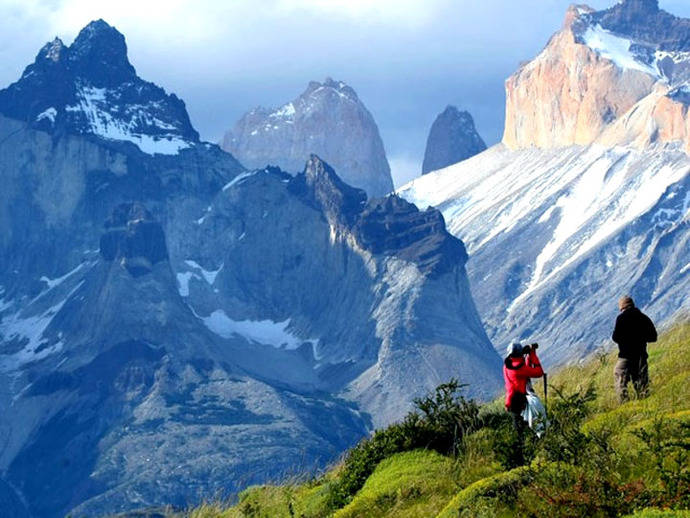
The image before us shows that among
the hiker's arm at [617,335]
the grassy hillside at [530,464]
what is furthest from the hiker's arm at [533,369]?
the hiker's arm at [617,335]

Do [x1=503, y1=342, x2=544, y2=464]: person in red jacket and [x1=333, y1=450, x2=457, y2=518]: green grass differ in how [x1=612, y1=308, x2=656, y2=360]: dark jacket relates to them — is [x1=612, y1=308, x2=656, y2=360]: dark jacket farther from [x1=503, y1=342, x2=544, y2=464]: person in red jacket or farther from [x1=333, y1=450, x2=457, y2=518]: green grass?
[x1=333, y1=450, x2=457, y2=518]: green grass

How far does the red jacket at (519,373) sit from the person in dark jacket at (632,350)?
6.90 feet

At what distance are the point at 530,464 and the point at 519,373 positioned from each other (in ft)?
15.3

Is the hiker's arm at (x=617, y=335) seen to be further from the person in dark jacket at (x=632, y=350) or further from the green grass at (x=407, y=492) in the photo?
the green grass at (x=407, y=492)

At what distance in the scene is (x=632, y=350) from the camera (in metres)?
28.9

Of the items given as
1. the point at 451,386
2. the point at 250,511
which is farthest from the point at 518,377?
the point at 250,511

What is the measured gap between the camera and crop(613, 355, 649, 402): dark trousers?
2831cm

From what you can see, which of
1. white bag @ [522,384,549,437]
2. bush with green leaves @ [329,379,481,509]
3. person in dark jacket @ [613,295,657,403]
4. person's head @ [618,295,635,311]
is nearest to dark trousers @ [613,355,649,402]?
person in dark jacket @ [613,295,657,403]

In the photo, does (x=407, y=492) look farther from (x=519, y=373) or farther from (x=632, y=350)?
(x=632, y=350)

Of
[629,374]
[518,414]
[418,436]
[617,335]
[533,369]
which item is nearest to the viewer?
[533,369]

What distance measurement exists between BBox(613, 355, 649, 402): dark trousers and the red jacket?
6.74ft

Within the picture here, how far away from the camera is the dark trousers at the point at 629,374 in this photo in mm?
Answer: 28312

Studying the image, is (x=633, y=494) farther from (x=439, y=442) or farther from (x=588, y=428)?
(x=439, y=442)

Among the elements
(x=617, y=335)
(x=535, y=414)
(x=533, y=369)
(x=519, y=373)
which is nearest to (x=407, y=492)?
(x=535, y=414)
